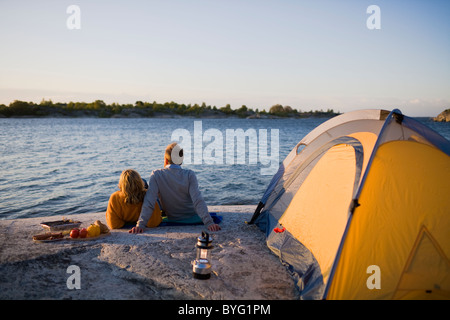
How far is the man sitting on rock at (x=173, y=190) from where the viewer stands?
6.21 metres

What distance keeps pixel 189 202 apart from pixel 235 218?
1.19 meters

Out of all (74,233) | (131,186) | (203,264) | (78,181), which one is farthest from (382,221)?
(78,181)

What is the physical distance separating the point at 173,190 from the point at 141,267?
1.91m

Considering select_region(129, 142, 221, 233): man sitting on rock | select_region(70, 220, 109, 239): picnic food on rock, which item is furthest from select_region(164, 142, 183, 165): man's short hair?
select_region(70, 220, 109, 239): picnic food on rock

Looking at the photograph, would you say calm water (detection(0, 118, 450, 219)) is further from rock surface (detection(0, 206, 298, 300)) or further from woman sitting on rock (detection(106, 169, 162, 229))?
rock surface (detection(0, 206, 298, 300))

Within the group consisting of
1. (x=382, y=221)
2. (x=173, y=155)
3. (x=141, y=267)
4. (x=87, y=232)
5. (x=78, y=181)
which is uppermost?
(x=173, y=155)

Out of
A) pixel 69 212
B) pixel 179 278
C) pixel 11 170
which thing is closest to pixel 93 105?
pixel 11 170

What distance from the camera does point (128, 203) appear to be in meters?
6.36

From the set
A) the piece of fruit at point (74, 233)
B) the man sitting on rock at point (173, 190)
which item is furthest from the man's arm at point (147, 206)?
the piece of fruit at point (74, 233)

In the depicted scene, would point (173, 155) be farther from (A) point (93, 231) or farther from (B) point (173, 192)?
(A) point (93, 231)

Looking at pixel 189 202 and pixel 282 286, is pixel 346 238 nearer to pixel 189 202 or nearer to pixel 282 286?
pixel 282 286

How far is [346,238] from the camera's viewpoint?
396cm

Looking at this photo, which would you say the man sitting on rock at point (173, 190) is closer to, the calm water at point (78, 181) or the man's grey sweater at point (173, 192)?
the man's grey sweater at point (173, 192)
